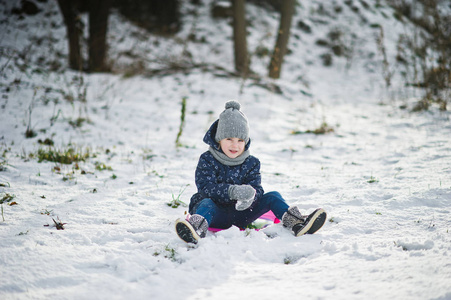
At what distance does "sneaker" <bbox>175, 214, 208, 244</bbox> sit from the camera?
2.36 meters

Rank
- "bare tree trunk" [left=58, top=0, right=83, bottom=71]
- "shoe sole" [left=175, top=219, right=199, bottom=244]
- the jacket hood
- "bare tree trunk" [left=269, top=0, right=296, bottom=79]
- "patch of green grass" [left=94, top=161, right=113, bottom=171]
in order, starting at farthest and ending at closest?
"bare tree trunk" [left=269, top=0, right=296, bottom=79] < "bare tree trunk" [left=58, top=0, right=83, bottom=71] < "patch of green grass" [left=94, top=161, right=113, bottom=171] < the jacket hood < "shoe sole" [left=175, top=219, right=199, bottom=244]

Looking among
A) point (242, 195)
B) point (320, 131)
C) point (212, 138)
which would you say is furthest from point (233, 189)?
point (320, 131)

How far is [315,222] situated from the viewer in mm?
2547

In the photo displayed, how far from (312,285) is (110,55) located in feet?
36.1

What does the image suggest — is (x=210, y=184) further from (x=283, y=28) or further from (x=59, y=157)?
(x=283, y=28)

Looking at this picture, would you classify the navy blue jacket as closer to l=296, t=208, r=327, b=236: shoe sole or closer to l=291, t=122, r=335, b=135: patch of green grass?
l=296, t=208, r=327, b=236: shoe sole

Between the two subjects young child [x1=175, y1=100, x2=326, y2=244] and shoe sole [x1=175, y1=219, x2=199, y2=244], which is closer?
shoe sole [x1=175, y1=219, x2=199, y2=244]

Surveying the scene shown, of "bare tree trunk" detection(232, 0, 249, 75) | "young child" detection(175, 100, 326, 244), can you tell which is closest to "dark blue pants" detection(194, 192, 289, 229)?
"young child" detection(175, 100, 326, 244)

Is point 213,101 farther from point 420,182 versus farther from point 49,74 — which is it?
point 420,182

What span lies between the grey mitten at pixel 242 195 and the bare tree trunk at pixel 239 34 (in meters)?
7.68

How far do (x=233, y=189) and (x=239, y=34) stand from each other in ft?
28.2

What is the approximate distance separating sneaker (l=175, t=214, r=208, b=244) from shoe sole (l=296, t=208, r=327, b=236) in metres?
0.81

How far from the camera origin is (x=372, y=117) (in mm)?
7934

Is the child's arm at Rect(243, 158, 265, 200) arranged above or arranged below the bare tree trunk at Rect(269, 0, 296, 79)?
below
